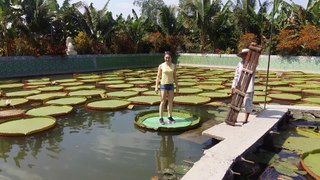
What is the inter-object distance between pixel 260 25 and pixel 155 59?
7.20 metres

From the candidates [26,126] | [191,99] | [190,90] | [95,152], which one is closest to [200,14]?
[190,90]

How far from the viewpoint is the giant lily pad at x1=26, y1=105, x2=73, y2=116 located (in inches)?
275

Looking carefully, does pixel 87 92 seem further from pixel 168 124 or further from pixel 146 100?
pixel 168 124

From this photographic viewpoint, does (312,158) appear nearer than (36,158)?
Yes

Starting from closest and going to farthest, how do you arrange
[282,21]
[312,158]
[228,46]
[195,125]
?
[312,158] → [195,125] → [282,21] → [228,46]

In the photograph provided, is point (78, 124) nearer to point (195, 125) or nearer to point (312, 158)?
point (195, 125)

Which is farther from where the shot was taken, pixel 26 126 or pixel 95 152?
pixel 26 126

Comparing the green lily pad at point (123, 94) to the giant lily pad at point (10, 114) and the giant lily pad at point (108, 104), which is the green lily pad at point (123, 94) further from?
the giant lily pad at point (10, 114)

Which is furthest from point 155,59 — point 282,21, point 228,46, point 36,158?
point 36,158

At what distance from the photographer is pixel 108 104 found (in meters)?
8.14

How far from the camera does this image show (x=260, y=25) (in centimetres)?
1962

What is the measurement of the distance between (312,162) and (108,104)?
5.28m

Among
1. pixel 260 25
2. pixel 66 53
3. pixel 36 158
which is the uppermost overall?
pixel 260 25

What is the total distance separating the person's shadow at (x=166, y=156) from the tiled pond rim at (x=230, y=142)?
1.74 feet
